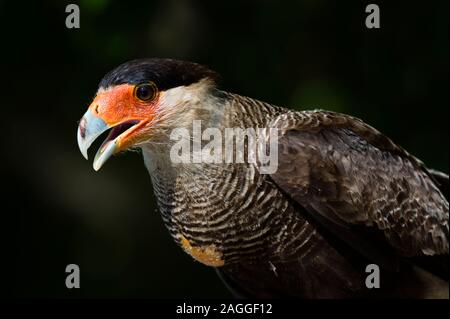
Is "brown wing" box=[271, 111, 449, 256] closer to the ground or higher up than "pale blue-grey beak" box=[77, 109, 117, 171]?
closer to the ground

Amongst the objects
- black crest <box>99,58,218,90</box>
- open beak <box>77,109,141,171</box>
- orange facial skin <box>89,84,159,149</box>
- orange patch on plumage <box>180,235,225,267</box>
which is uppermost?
black crest <box>99,58,218,90</box>

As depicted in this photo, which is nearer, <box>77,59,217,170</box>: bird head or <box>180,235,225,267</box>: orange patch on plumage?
<box>77,59,217,170</box>: bird head

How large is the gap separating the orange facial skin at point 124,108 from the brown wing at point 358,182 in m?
0.53

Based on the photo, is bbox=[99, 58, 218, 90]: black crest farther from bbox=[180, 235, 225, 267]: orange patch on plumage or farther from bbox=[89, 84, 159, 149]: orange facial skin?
bbox=[180, 235, 225, 267]: orange patch on plumage

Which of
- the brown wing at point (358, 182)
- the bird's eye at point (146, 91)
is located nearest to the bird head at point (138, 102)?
the bird's eye at point (146, 91)

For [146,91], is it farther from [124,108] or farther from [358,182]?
[358,182]

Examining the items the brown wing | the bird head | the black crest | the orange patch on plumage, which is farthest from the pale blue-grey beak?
the brown wing

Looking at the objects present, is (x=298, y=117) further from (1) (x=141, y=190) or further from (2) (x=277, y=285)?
(1) (x=141, y=190)

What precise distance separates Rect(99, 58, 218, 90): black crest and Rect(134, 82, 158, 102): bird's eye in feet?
0.05

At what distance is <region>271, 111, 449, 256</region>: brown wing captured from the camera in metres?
3.05

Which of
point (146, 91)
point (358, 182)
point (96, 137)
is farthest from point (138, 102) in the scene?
point (358, 182)

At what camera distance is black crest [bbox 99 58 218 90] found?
289cm

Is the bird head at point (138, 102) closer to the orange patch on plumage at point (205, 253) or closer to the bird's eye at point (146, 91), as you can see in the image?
the bird's eye at point (146, 91)

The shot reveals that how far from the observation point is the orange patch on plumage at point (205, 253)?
3.13m
